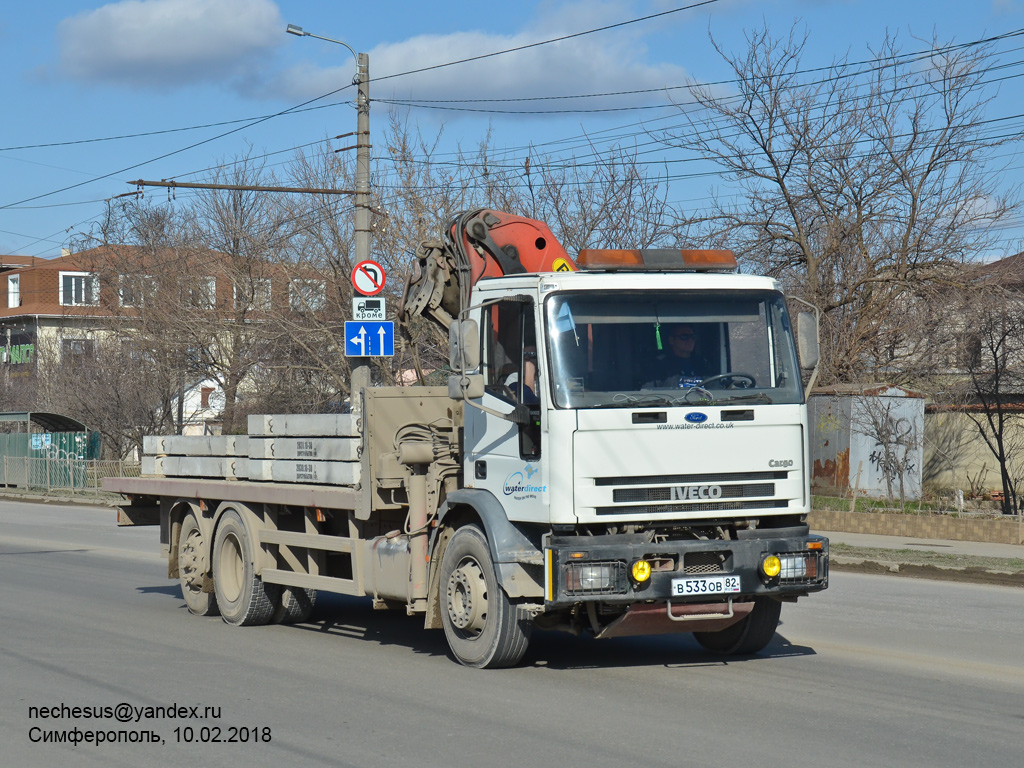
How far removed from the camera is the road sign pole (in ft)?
58.9

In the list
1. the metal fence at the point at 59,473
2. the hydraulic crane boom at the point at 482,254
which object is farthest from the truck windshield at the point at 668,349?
the metal fence at the point at 59,473

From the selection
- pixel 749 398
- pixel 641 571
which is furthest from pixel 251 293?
pixel 641 571

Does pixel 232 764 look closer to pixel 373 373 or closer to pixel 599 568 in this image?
pixel 599 568

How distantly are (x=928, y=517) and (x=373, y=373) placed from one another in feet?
39.7

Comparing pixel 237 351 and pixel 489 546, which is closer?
pixel 489 546

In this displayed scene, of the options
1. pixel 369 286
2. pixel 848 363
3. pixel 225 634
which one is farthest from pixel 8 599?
pixel 848 363

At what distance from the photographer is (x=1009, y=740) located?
6.47 meters

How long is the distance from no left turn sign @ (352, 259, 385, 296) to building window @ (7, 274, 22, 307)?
2455 inches

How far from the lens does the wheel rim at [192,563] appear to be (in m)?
12.1

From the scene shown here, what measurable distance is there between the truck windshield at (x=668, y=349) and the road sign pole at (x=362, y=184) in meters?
9.80

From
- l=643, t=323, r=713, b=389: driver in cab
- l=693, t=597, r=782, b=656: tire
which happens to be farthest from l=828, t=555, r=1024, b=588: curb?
l=643, t=323, r=713, b=389: driver in cab

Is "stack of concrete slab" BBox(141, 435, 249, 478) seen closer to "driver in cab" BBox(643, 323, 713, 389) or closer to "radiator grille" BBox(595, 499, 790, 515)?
"radiator grille" BBox(595, 499, 790, 515)

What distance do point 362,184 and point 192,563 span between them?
8.08 meters

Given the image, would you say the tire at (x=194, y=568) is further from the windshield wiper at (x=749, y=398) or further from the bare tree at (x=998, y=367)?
the bare tree at (x=998, y=367)
